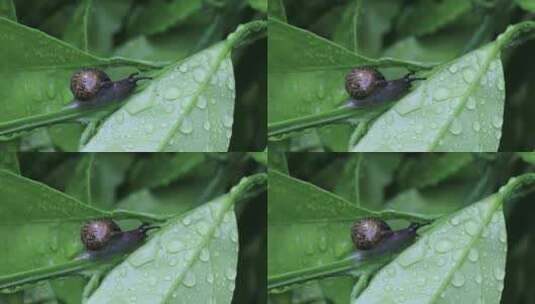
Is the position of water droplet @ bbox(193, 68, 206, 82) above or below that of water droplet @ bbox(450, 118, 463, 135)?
above

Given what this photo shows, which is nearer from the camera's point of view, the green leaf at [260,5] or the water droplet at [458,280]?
the water droplet at [458,280]

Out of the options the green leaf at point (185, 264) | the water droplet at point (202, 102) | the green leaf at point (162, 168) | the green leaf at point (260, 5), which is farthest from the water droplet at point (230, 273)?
the green leaf at point (260, 5)

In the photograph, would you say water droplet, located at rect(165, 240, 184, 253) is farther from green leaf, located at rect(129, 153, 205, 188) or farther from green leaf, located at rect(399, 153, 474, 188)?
green leaf, located at rect(399, 153, 474, 188)

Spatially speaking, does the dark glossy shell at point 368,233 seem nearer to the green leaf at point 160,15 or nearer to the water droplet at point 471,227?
the water droplet at point 471,227

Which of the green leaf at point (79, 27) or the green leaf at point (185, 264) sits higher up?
the green leaf at point (79, 27)

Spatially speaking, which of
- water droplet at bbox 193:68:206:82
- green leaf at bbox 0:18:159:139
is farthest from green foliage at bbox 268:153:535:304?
green leaf at bbox 0:18:159:139

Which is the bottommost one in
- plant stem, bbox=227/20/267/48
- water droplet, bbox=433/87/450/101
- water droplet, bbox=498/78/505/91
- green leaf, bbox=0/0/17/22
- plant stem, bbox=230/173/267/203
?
plant stem, bbox=230/173/267/203

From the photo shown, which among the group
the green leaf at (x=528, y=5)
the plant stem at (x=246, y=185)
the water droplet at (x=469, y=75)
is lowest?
the plant stem at (x=246, y=185)
